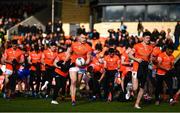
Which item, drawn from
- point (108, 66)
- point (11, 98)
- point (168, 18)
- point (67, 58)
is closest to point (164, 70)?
point (108, 66)

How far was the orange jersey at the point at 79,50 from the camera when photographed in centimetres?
1661

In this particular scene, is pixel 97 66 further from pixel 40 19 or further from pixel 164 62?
pixel 40 19

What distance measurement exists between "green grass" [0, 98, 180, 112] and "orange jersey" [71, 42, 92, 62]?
4.81ft

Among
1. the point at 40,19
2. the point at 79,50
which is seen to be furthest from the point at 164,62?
the point at 40,19

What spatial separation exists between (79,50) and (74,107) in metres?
1.82

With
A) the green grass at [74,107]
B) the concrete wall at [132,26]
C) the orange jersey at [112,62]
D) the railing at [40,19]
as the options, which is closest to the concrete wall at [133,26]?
the concrete wall at [132,26]

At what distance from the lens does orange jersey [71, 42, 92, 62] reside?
16609 millimetres

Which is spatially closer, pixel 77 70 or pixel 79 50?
pixel 77 70

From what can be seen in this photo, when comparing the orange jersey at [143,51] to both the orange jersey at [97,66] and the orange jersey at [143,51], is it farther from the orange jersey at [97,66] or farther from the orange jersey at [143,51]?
the orange jersey at [97,66]

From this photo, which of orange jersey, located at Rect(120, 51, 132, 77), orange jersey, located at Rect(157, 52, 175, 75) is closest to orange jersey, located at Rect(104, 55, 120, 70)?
orange jersey, located at Rect(120, 51, 132, 77)

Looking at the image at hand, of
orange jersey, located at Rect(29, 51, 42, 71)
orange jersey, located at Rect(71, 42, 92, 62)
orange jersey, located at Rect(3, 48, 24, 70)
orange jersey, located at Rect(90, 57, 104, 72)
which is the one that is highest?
orange jersey, located at Rect(71, 42, 92, 62)

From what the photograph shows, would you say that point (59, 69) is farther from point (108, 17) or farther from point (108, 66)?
point (108, 17)

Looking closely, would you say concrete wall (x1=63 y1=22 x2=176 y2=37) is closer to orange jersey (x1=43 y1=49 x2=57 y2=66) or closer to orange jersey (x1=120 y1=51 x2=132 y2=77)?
orange jersey (x1=120 y1=51 x2=132 y2=77)

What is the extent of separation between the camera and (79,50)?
16.6 meters
